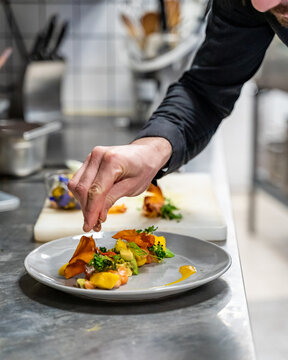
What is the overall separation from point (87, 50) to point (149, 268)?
228cm

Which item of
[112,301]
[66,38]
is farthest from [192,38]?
[112,301]

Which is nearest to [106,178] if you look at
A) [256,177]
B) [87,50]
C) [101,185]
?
[101,185]

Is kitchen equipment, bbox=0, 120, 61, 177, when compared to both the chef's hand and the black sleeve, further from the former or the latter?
the chef's hand

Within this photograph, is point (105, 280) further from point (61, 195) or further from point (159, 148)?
point (61, 195)

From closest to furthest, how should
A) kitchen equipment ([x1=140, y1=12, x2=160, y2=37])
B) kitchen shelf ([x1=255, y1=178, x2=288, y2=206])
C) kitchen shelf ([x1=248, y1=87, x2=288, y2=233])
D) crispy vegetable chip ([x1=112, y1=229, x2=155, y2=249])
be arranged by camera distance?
1. crispy vegetable chip ([x1=112, y1=229, x2=155, y2=249])
2. kitchen equipment ([x1=140, y1=12, x2=160, y2=37])
3. kitchen shelf ([x1=255, y1=178, x2=288, y2=206])
4. kitchen shelf ([x1=248, y1=87, x2=288, y2=233])

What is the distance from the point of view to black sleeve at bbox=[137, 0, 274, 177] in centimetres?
108

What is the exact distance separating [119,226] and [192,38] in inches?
51.2

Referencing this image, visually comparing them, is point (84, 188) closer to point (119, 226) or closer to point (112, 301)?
point (112, 301)

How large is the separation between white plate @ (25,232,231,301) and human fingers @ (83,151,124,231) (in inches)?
3.4

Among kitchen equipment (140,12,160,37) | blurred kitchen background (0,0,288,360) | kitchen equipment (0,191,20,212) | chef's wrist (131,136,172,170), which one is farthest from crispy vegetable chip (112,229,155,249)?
kitchen equipment (140,12,160,37)

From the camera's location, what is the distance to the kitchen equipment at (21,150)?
1.49 metres

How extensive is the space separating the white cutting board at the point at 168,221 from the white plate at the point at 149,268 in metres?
0.13

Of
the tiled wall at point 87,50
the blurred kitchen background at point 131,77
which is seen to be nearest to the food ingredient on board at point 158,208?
the blurred kitchen background at point 131,77

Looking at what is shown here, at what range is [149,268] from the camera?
84 cm
